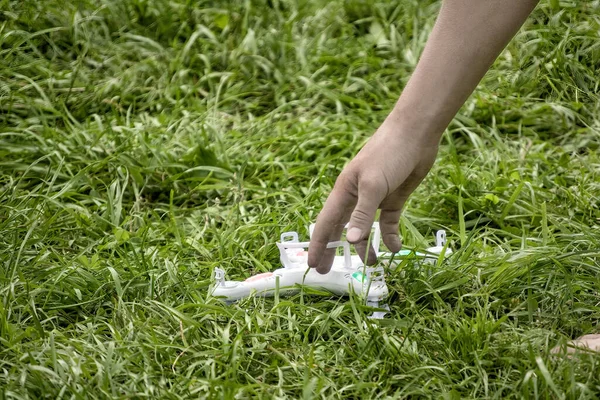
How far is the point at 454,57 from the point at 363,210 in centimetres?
40

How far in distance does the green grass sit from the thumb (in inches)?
10.0

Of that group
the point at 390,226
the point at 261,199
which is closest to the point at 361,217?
the point at 390,226

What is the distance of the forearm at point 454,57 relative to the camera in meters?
1.61

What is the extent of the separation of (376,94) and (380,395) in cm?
191

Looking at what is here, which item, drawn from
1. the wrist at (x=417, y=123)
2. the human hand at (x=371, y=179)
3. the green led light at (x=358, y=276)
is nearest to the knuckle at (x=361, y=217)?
the human hand at (x=371, y=179)

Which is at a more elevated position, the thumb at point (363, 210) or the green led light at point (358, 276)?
the thumb at point (363, 210)

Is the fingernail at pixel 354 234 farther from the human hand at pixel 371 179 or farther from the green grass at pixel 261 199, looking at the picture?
the green grass at pixel 261 199

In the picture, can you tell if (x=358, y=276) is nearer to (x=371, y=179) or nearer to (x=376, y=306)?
(x=376, y=306)

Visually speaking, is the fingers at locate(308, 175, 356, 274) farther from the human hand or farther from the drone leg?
the drone leg

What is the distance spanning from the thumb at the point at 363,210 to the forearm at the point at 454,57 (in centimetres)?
17

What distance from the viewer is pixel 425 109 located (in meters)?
1.71

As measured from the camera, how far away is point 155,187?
274 cm

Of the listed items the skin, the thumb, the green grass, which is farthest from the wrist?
the green grass

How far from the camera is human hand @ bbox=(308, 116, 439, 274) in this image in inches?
66.9
